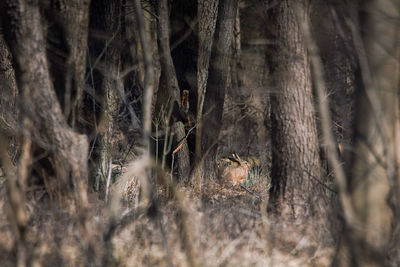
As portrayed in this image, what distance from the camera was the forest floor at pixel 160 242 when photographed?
177 inches

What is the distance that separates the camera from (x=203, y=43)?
9.05 m

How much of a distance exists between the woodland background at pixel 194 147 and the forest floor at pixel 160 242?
0.06 feet

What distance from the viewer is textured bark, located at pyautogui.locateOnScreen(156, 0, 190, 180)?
8.89 m

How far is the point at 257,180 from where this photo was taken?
33.8ft

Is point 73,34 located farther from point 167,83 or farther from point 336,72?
point 336,72

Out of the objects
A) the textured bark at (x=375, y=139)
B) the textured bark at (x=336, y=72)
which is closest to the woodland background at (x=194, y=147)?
the textured bark at (x=375, y=139)

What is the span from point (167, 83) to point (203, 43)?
957 millimetres

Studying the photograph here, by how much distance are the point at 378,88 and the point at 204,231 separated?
224 cm

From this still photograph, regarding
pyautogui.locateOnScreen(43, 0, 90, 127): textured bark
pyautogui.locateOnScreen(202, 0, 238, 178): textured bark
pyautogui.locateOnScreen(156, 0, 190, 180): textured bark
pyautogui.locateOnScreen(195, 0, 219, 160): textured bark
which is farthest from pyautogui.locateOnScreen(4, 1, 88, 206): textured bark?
pyautogui.locateOnScreen(202, 0, 238, 178): textured bark

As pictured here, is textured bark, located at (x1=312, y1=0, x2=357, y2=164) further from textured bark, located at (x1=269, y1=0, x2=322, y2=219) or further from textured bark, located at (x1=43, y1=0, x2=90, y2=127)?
textured bark, located at (x1=43, y1=0, x2=90, y2=127)

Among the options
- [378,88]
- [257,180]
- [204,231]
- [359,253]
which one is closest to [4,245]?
[204,231]

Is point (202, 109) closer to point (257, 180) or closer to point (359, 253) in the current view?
point (257, 180)

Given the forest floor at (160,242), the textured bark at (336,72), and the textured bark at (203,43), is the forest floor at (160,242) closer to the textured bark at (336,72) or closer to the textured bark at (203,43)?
the textured bark at (336,72)

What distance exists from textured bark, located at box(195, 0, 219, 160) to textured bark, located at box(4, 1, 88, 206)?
13.6 ft
